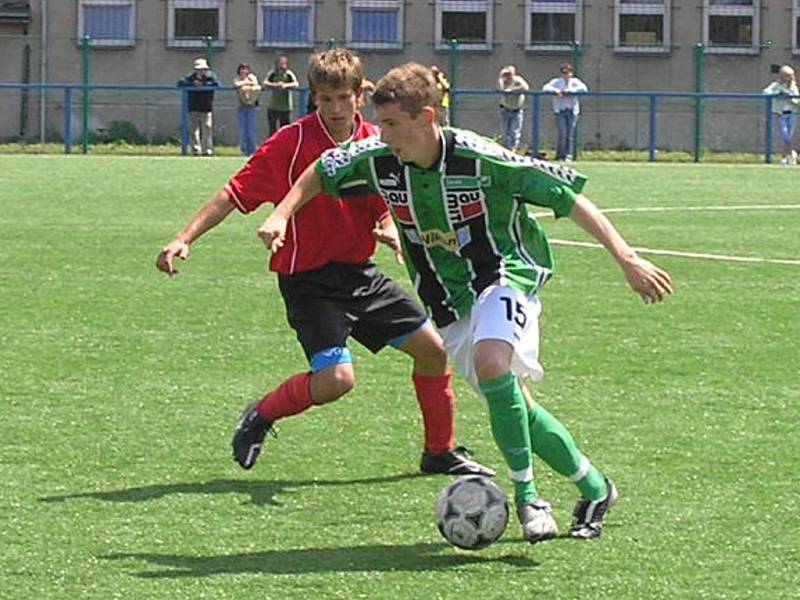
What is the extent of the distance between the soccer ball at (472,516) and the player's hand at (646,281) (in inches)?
32.5

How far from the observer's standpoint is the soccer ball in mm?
6555

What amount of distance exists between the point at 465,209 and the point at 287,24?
39403mm

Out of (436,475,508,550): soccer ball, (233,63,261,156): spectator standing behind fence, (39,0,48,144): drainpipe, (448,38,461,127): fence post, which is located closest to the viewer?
(436,475,508,550): soccer ball

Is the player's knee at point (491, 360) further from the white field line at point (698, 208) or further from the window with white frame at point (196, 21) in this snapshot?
the window with white frame at point (196, 21)

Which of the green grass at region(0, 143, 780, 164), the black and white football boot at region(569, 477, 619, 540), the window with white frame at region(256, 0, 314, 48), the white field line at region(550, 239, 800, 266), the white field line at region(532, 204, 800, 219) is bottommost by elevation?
the black and white football boot at region(569, 477, 619, 540)

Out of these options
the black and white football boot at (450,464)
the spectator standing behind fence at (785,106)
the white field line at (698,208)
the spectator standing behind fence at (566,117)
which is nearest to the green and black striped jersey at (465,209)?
the black and white football boot at (450,464)

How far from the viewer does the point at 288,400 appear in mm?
8023

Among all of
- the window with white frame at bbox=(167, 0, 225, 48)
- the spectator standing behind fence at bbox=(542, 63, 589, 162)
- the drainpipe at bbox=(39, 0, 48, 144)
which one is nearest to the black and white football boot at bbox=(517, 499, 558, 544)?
the spectator standing behind fence at bbox=(542, 63, 589, 162)

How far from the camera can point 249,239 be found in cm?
1827

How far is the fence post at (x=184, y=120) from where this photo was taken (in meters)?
38.7

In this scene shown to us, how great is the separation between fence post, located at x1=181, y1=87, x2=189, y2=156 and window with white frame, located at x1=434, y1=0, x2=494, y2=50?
27.5 ft

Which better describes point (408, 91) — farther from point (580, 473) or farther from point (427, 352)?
point (427, 352)

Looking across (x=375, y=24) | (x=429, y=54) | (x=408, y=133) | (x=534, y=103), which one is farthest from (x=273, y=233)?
(x=375, y=24)

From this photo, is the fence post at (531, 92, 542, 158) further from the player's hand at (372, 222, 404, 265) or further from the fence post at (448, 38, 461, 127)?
the player's hand at (372, 222, 404, 265)
